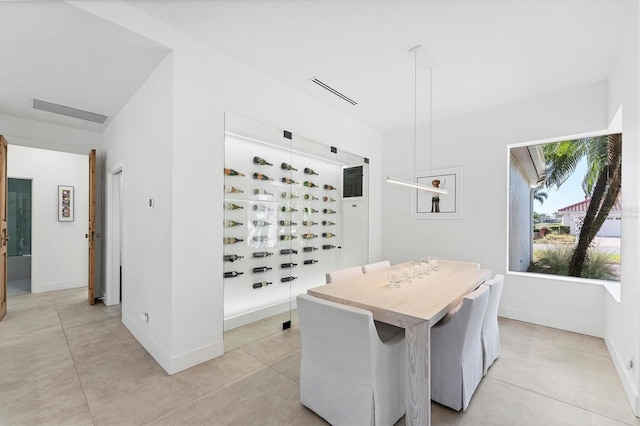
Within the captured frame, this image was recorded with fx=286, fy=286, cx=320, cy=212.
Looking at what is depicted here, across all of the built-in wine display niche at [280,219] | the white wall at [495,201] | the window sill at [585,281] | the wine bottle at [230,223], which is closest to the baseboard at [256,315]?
the built-in wine display niche at [280,219]

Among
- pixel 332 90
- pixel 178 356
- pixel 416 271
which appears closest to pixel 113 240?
pixel 178 356

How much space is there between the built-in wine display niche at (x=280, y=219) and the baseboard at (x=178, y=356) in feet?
0.78

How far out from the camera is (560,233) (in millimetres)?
3725

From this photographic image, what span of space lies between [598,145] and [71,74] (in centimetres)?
594

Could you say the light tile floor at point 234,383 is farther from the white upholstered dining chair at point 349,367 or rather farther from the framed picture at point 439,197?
the framed picture at point 439,197

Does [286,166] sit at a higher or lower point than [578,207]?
higher

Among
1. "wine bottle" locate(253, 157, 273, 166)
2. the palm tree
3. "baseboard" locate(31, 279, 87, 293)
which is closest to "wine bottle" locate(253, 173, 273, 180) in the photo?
"wine bottle" locate(253, 157, 273, 166)

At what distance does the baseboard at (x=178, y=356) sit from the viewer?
94.4 inches

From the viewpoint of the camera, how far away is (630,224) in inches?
87.4

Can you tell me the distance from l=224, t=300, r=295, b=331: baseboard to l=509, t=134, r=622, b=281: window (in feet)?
10.2

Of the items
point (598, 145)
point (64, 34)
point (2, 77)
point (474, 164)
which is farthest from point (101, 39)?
point (598, 145)

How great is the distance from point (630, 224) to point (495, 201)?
66.4 inches

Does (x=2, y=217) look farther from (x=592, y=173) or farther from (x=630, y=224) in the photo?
(x=592, y=173)

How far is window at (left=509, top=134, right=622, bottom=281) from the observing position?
3.36 meters
